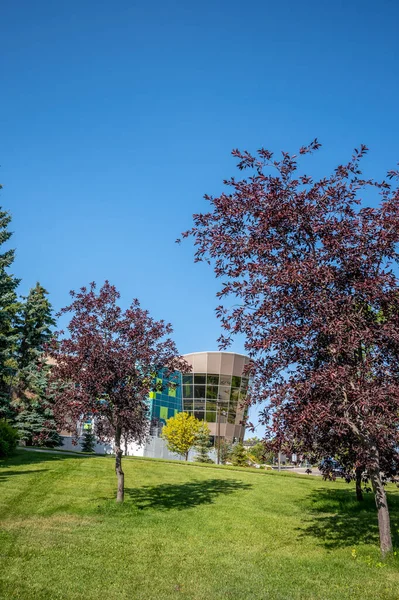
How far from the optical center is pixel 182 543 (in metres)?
9.47

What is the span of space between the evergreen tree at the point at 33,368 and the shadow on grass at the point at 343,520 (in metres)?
21.0

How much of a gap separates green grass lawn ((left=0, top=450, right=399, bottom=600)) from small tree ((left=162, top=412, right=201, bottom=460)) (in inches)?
957

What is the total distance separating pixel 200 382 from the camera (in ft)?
188

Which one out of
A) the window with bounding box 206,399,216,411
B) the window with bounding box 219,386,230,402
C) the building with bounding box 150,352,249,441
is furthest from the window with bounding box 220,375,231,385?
the window with bounding box 206,399,216,411

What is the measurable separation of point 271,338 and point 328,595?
417 centimetres

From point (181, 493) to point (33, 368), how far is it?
20.6 meters

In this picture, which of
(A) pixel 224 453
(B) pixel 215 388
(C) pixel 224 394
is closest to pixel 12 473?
(A) pixel 224 453

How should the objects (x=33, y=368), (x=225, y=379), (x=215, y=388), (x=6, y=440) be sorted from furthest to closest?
(x=215, y=388) → (x=225, y=379) → (x=33, y=368) → (x=6, y=440)

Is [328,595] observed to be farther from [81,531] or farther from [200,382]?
[200,382]

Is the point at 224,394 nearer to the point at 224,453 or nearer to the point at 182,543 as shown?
the point at 224,453

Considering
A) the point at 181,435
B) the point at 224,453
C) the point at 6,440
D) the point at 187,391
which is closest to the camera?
the point at 6,440

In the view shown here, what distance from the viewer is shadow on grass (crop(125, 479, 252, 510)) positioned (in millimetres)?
13834

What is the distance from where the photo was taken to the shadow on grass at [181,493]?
45.4 feet

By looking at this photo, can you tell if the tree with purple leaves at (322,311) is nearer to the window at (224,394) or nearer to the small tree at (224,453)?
the small tree at (224,453)
